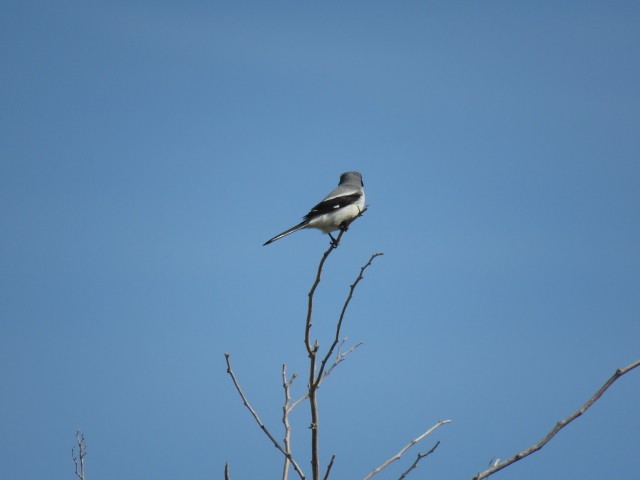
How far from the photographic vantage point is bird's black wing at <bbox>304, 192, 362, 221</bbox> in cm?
1002

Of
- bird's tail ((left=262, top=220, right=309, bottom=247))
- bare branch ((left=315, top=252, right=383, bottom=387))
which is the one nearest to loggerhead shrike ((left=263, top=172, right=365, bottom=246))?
bird's tail ((left=262, top=220, right=309, bottom=247))

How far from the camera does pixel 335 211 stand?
403 inches

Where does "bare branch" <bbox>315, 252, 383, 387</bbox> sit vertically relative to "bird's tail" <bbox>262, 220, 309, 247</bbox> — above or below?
below

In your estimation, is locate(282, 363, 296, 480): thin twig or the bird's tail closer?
locate(282, 363, 296, 480): thin twig

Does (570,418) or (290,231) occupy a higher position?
(290,231)

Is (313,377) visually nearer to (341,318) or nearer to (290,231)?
(341,318)

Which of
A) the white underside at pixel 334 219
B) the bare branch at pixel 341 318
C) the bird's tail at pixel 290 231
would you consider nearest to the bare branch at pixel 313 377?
the bare branch at pixel 341 318

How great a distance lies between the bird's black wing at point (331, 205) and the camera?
1002cm

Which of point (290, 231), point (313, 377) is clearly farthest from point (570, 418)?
point (290, 231)

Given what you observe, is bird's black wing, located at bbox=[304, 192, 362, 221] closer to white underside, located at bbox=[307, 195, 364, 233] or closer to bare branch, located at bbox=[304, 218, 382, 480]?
white underside, located at bbox=[307, 195, 364, 233]

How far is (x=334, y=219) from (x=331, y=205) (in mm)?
212

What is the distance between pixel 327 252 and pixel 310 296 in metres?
0.71

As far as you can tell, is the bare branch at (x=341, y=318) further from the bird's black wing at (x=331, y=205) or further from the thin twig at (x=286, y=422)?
the bird's black wing at (x=331, y=205)

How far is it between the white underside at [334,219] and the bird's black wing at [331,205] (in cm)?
5
